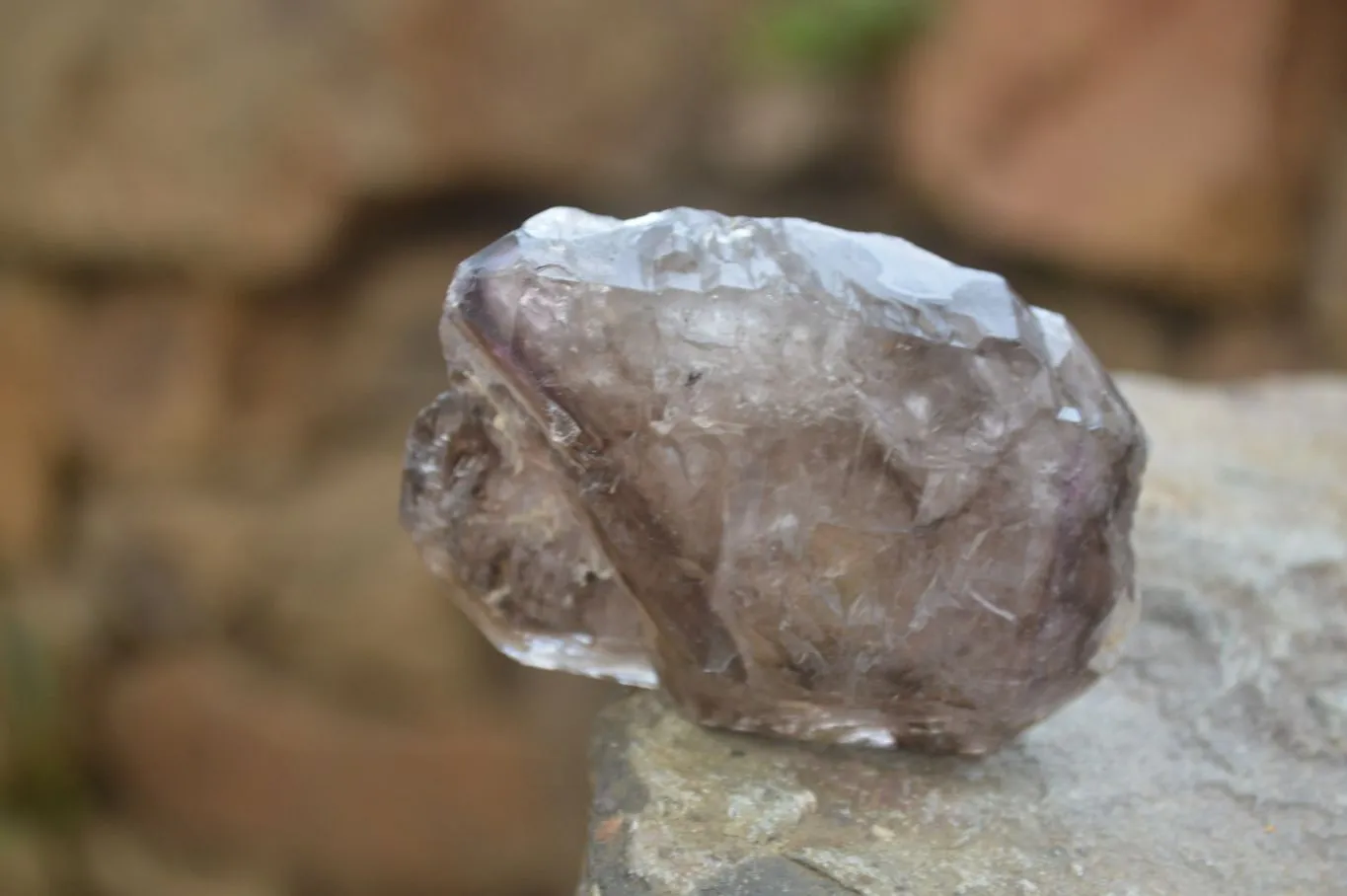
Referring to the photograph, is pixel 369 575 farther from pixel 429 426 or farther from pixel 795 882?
pixel 795 882

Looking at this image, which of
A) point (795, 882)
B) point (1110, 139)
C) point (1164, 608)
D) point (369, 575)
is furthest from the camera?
point (369, 575)

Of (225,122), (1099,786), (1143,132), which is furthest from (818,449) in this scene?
(225,122)

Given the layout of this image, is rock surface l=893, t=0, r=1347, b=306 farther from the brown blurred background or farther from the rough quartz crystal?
the rough quartz crystal

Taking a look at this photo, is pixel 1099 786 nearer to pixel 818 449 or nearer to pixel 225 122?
pixel 818 449

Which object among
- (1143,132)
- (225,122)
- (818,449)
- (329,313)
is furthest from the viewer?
(329,313)

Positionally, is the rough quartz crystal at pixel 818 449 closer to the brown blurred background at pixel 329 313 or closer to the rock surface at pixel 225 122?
the brown blurred background at pixel 329 313

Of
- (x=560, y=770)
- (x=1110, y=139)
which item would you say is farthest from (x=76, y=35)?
(x=1110, y=139)
